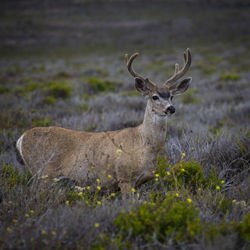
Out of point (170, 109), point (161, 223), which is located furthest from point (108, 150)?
point (161, 223)

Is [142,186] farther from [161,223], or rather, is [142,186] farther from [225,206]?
[161,223]

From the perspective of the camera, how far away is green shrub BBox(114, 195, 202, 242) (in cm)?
250

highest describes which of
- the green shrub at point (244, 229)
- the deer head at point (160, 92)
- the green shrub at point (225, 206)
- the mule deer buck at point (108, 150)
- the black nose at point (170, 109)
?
the deer head at point (160, 92)

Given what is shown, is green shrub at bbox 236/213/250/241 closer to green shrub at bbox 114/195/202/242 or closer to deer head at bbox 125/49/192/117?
green shrub at bbox 114/195/202/242

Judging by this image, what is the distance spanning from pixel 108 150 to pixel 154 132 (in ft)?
2.31

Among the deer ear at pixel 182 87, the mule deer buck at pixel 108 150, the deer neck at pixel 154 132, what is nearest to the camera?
the mule deer buck at pixel 108 150

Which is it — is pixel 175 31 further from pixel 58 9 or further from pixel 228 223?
pixel 228 223

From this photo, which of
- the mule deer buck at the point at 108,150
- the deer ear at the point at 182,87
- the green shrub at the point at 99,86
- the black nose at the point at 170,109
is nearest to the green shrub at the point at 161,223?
the mule deer buck at the point at 108,150

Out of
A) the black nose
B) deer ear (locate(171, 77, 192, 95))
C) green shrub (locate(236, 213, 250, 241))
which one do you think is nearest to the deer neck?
the black nose

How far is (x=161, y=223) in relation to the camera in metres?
2.66

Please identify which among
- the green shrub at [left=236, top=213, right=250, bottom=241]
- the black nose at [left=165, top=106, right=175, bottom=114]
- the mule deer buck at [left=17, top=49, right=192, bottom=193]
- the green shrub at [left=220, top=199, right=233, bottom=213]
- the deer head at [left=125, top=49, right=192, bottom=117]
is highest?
the deer head at [left=125, top=49, right=192, bottom=117]

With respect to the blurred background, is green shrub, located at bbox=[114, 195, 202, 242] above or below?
below

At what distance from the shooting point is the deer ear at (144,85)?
13.6ft

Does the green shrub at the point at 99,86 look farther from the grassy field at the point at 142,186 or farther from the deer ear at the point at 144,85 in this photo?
the deer ear at the point at 144,85
